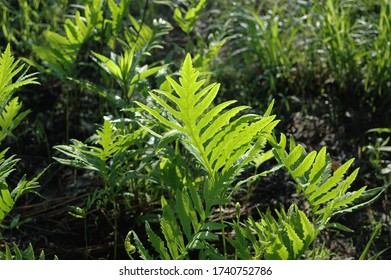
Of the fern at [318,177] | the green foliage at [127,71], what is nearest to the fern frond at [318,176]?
the fern at [318,177]

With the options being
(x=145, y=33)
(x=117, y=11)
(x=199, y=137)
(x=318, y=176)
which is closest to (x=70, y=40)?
(x=117, y=11)

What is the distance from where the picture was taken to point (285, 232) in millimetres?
2049

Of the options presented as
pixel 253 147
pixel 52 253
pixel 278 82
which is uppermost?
pixel 253 147

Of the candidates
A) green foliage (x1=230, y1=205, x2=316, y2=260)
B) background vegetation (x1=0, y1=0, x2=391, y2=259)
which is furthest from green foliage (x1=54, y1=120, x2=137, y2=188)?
green foliage (x1=230, y1=205, x2=316, y2=260)

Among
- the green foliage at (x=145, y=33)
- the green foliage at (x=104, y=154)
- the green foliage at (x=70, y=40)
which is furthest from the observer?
the green foliage at (x=145, y=33)

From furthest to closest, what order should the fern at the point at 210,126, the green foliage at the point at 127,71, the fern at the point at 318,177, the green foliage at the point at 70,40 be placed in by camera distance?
the green foliage at the point at 70,40
the green foliage at the point at 127,71
the fern at the point at 318,177
the fern at the point at 210,126

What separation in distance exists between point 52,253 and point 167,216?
2.22 feet

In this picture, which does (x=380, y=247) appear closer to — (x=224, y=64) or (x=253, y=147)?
(x=253, y=147)

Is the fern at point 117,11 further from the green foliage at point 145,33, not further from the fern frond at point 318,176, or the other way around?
the fern frond at point 318,176

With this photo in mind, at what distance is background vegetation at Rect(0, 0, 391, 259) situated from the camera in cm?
204

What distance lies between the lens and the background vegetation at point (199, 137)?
2041mm

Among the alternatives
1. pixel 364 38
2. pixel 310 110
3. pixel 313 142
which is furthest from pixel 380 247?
pixel 364 38

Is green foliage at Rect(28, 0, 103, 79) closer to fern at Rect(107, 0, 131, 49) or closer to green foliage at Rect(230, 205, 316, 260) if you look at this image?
fern at Rect(107, 0, 131, 49)

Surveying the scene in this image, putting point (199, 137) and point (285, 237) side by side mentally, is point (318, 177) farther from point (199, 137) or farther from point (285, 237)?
point (199, 137)
